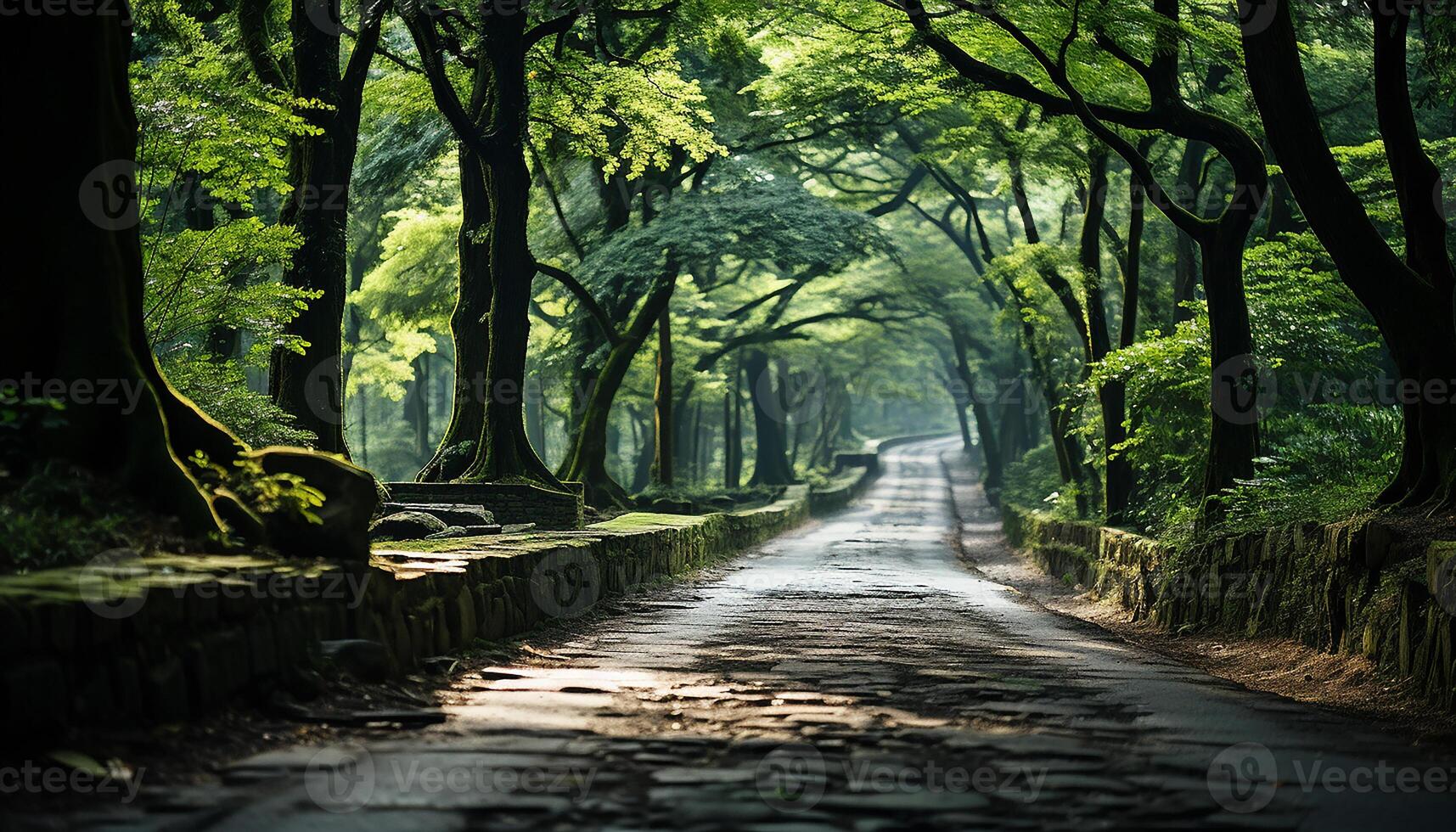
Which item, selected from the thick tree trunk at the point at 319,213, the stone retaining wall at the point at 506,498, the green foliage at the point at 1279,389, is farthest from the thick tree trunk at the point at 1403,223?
the stone retaining wall at the point at 506,498

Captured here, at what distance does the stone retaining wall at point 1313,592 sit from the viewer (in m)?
7.82

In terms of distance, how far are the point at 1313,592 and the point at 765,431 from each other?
120 feet

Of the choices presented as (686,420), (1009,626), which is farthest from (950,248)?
(1009,626)

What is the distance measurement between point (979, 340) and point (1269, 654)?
34073 mm

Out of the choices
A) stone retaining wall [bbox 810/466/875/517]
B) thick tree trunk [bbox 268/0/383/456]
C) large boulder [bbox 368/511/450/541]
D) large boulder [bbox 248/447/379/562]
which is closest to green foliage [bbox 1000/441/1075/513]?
stone retaining wall [bbox 810/466/875/517]

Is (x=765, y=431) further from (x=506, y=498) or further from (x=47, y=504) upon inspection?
(x=47, y=504)

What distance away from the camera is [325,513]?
287 inches

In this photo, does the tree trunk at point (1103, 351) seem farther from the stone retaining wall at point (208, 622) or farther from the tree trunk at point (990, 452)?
the tree trunk at point (990, 452)

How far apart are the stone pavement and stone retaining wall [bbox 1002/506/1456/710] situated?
918 mm

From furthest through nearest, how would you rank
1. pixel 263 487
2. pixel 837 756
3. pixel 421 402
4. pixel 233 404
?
pixel 421 402, pixel 233 404, pixel 263 487, pixel 837 756

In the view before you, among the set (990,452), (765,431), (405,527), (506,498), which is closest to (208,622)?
(405,527)

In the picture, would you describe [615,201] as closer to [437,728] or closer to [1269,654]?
[1269,654]

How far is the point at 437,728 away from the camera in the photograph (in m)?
6.13

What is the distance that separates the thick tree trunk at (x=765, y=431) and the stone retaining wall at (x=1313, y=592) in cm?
2797
